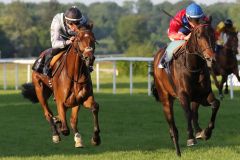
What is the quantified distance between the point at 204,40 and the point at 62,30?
2.41 metres

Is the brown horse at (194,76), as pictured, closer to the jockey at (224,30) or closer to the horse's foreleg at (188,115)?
the horse's foreleg at (188,115)

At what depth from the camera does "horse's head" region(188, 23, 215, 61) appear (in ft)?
31.8

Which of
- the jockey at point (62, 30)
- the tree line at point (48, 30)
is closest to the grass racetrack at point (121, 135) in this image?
the jockey at point (62, 30)

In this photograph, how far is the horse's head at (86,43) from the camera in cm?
1009

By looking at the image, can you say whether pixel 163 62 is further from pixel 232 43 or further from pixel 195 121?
pixel 232 43

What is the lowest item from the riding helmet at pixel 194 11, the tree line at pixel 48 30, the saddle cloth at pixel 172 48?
the tree line at pixel 48 30

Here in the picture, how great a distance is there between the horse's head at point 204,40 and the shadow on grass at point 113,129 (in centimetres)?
155

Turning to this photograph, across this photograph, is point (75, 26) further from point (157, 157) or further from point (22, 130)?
point (22, 130)

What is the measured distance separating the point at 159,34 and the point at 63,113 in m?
150

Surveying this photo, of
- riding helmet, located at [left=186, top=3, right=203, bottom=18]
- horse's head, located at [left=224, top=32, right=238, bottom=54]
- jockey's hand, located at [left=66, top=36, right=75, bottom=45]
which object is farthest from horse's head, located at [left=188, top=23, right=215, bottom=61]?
horse's head, located at [left=224, top=32, right=238, bottom=54]

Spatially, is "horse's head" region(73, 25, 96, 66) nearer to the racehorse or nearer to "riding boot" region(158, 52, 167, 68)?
"riding boot" region(158, 52, 167, 68)

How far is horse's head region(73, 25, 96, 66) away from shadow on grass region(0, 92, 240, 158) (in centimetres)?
143

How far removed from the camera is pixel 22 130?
13875 mm

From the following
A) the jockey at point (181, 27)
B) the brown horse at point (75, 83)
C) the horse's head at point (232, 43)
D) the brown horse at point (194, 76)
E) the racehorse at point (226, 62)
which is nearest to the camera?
the brown horse at point (194, 76)
